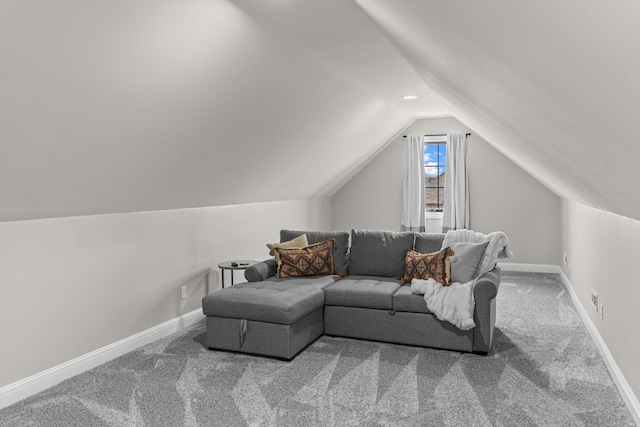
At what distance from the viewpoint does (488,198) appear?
813 centimetres

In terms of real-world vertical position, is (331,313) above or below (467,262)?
below

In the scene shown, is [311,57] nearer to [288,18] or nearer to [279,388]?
[288,18]

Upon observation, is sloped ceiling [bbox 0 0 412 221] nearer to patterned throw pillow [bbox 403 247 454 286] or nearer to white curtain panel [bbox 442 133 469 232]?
patterned throw pillow [bbox 403 247 454 286]

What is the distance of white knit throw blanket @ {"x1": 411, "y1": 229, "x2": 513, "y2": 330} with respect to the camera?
4000 mm

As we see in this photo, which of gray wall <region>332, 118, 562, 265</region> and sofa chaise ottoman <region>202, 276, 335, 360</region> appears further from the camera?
gray wall <region>332, 118, 562, 265</region>

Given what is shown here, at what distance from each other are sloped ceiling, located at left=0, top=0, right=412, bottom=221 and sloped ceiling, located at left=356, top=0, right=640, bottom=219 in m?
0.97

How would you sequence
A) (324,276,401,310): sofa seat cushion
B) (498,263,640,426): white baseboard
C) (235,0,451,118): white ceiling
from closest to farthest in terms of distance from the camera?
(498,263,640,426): white baseboard, (235,0,451,118): white ceiling, (324,276,401,310): sofa seat cushion

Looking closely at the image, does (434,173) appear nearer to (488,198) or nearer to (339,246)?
(488,198)

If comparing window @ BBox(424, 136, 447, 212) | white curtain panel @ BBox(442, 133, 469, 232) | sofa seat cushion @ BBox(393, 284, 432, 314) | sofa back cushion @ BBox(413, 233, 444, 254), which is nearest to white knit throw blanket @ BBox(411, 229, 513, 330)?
sofa seat cushion @ BBox(393, 284, 432, 314)

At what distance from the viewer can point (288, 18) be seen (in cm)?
338

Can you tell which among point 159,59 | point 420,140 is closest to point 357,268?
point 159,59

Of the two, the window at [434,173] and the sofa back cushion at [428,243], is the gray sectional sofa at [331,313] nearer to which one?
the sofa back cushion at [428,243]

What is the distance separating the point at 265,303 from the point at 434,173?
5473 millimetres

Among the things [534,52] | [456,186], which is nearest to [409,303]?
[534,52]
